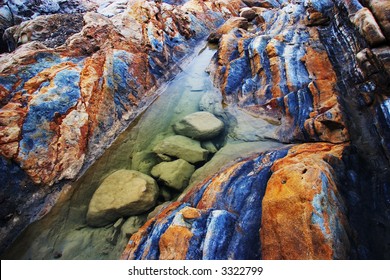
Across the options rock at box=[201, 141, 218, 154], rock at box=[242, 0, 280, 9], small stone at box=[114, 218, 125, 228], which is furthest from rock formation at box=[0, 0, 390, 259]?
rock at box=[242, 0, 280, 9]

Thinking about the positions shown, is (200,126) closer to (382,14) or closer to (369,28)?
(369,28)

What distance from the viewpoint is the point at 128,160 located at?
6.25 m

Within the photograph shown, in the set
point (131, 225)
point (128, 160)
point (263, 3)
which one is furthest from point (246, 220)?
point (263, 3)

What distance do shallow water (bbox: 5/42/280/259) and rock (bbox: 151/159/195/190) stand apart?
0.23m

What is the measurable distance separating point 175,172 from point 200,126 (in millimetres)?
1726

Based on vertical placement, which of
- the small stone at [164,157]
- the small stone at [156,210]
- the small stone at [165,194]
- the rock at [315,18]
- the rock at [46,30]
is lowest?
the small stone at [165,194]

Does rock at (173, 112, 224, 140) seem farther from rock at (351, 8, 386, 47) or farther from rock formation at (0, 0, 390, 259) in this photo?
rock at (351, 8, 386, 47)

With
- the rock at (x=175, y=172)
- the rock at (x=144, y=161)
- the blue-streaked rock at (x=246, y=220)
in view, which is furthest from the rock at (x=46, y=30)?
the blue-streaked rock at (x=246, y=220)

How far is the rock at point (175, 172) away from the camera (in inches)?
209

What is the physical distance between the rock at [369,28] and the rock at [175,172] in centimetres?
449

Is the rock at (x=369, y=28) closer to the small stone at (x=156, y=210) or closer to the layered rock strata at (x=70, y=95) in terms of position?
the small stone at (x=156, y=210)

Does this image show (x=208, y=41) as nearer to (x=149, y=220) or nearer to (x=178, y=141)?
(x=178, y=141)
